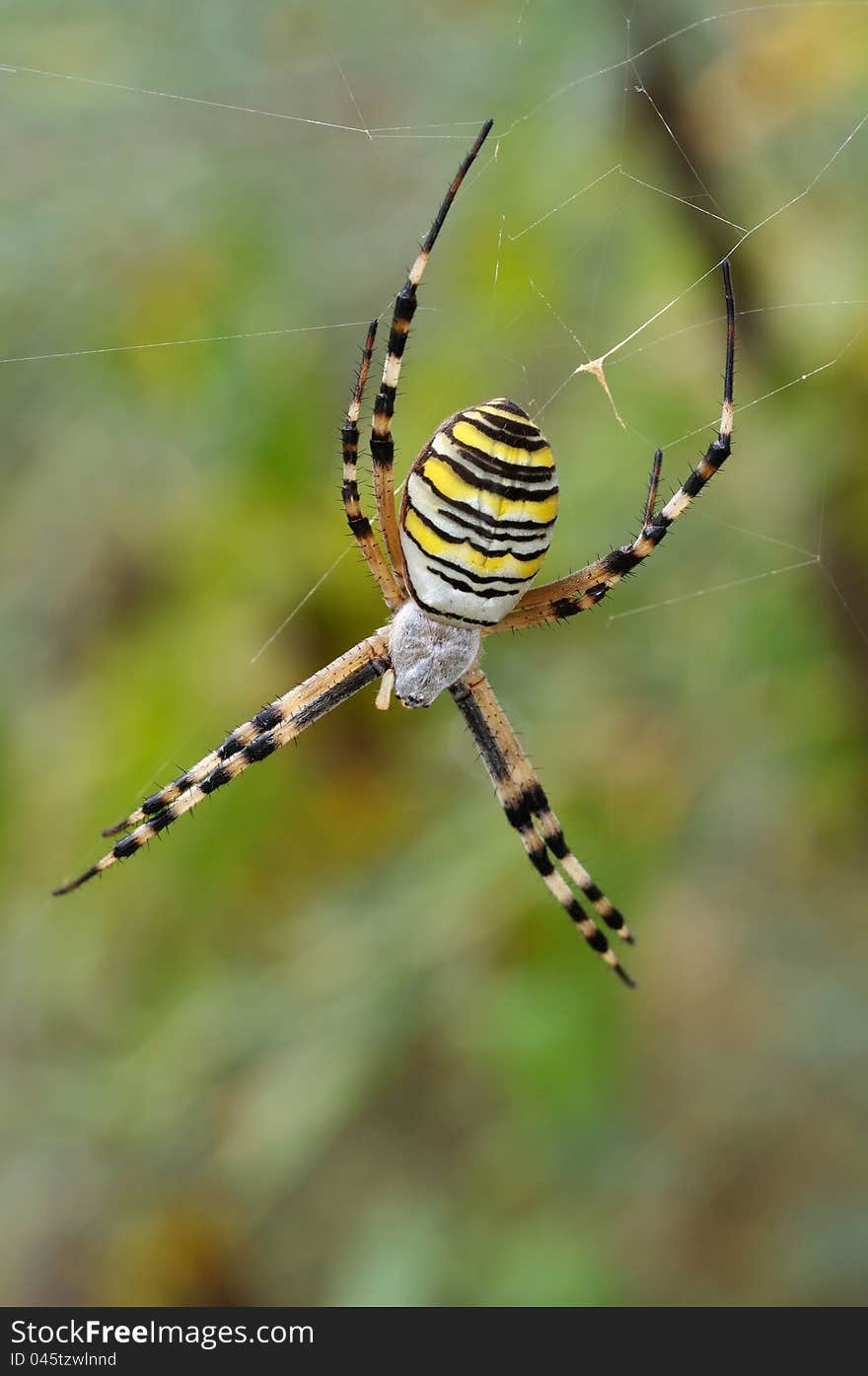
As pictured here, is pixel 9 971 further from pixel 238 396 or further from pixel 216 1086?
pixel 238 396

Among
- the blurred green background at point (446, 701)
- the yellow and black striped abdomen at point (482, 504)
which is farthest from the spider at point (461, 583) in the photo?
the blurred green background at point (446, 701)

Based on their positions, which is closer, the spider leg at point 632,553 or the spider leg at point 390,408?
the spider leg at point 632,553

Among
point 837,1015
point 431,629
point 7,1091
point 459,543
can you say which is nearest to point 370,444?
point 459,543

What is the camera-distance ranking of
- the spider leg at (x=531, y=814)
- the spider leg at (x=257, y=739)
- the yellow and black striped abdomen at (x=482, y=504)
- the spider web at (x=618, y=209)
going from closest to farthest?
1. the yellow and black striped abdomen at (x=482, y=504)
2. the spider web at (x=618, y=209)
3. the spider leg at (x=531, y=814)
4. the spider leg at (x=257, y=739)

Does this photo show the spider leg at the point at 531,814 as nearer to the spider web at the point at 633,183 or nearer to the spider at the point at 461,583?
the spider at the point at 461,583

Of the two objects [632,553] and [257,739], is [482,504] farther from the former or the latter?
[257,739]

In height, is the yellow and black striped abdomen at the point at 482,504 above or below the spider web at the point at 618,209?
below

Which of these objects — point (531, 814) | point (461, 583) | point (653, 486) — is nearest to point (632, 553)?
point (653, 486)
